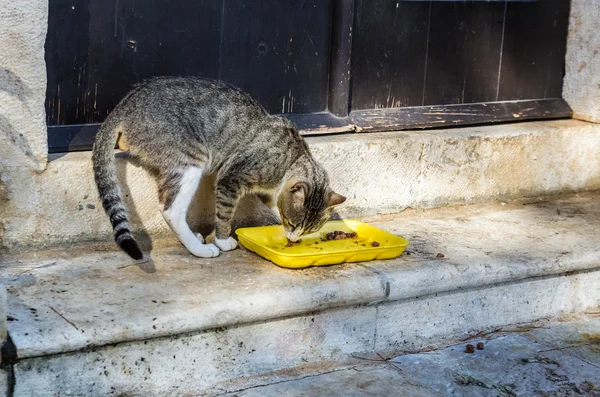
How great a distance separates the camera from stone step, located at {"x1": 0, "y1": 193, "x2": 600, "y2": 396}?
12.1 feet

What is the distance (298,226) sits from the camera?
473cm

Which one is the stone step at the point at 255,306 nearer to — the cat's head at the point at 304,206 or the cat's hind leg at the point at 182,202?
the cat's hind leg at the point at 182,202

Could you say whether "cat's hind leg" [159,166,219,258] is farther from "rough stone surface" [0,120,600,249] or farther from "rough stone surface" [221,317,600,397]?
"rough stone surface" [221,317,600,397]

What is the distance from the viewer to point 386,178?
18.1ft

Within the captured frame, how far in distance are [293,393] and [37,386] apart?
3.52 ft

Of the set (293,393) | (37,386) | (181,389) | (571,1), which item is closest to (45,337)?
(37,386)

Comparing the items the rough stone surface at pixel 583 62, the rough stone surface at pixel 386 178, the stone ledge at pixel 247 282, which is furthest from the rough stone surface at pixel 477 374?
the rough stone surface at pixel 583 62

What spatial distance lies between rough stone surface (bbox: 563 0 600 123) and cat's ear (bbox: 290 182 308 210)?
2697 mm

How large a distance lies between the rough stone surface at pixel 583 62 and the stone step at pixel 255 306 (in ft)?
4.45

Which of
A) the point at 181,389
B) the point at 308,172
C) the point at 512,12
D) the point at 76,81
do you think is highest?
the point at 512,12

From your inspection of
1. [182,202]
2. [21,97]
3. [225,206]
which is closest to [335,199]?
[225,206]

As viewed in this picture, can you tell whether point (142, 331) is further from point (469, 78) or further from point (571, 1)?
point (571, 1)

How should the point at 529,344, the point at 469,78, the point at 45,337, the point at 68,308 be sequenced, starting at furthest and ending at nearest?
the point at 469,78, the point at 529,344, the point at 68,308, the point at 45,337

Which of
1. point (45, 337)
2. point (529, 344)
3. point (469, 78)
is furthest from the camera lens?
point (469, 78)
